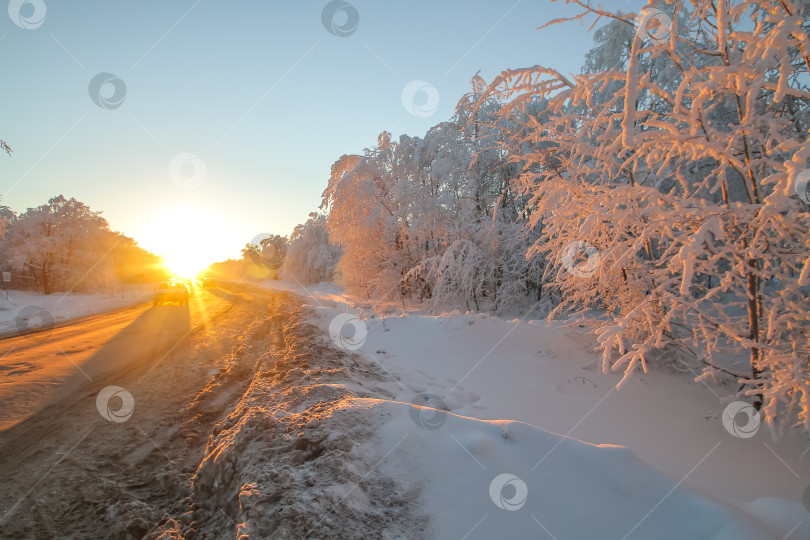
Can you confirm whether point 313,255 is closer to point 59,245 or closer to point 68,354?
point 59,245

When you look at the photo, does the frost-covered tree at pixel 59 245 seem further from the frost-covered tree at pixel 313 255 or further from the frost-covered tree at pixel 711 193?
the frost-covered tree at pixel 711 193

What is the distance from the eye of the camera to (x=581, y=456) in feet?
8.66

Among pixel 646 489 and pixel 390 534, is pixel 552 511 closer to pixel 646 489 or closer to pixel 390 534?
pixel 646 489

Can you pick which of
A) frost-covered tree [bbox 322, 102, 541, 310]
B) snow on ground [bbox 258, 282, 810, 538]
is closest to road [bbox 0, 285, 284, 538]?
snow on ground [bbox 258, 282, 810, 538]

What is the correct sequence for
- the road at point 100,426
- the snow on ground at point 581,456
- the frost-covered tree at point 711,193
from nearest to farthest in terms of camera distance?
the snow on ground at point 581,456
the frost-covered tree at point 711,193
the road at point 100,426

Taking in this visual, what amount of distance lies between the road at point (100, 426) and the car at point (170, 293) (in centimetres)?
1240

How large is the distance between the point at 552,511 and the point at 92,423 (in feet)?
18.8

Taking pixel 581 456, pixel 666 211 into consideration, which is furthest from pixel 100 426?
pixel 666 211

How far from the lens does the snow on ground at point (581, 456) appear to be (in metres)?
2.13

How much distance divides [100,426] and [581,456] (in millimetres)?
5726

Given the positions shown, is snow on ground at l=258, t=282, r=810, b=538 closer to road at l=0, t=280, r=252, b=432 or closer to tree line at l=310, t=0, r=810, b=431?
tree line at l=310, t=0, r=810, b=431

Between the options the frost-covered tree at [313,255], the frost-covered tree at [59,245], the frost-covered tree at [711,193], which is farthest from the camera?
the frost-covered tree at [313,255]

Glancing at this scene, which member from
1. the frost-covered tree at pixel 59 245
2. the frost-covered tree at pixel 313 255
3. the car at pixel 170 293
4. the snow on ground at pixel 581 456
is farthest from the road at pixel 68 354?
the frost-covered tree at pixel 313 255

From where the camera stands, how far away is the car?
21625 millimetres
